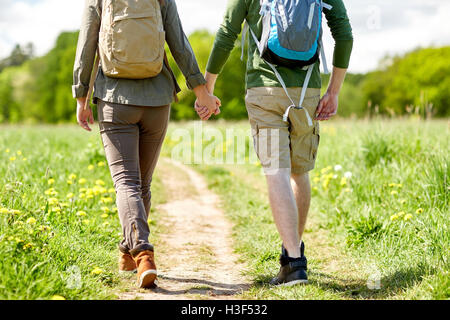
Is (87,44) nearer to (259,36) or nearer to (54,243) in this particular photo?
(259,36)

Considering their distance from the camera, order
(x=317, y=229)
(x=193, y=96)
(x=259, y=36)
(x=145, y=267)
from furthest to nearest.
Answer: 1. (x=193, y=96)
2. (x=317, y=229)
3. (x=259, y=36)
4. (x=145, y=267)

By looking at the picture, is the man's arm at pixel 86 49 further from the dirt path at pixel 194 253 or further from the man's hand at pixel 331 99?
the man's hand at pixel 331 99

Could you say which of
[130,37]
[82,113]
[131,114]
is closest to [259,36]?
[130,37]

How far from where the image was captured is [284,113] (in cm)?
301

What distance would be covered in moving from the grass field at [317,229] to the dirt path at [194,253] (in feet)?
0.48

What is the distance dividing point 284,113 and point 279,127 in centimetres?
9

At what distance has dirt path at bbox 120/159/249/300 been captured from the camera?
304cm

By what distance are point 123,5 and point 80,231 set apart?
1.86 metres

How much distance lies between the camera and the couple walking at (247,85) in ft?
9.51

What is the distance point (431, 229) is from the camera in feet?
11.5

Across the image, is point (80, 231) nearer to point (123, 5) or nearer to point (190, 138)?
point (123, 5)

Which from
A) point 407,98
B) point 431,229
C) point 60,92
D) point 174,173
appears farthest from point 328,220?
point 407,98

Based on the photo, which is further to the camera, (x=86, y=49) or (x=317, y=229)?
(x=317, y=229)

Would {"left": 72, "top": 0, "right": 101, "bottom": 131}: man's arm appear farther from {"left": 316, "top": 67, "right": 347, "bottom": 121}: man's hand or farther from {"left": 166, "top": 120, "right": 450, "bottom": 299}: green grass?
{"left": 166, "top": 120, "right": 450, "bottom": 299}: green grass
